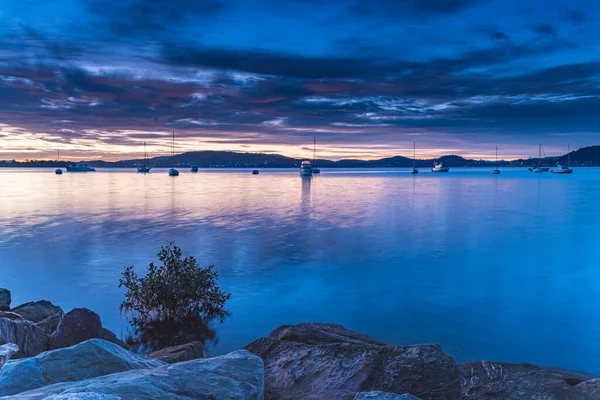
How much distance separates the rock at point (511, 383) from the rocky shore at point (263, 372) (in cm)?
2

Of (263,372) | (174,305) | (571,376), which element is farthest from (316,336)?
(174,305)

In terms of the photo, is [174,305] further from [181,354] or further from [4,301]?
[181,354]

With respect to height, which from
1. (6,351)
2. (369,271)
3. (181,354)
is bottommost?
(369,271)

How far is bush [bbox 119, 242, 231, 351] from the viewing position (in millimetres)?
13461

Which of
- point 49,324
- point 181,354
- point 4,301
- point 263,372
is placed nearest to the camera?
point 263,372

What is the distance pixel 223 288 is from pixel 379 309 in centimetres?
653

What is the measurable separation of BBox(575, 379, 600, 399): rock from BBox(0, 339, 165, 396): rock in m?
7.19

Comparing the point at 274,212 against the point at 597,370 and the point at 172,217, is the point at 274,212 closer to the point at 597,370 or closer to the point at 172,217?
the point at 172,217

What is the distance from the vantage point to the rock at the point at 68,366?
5297mm

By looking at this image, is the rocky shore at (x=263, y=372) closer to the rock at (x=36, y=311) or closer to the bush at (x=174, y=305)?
the rock at (x=36, y=311)

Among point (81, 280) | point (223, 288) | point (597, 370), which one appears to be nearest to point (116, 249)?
point (81, 280)

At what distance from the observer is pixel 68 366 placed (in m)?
5.84

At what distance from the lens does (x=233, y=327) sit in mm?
13992

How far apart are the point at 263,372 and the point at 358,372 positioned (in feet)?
5.67
